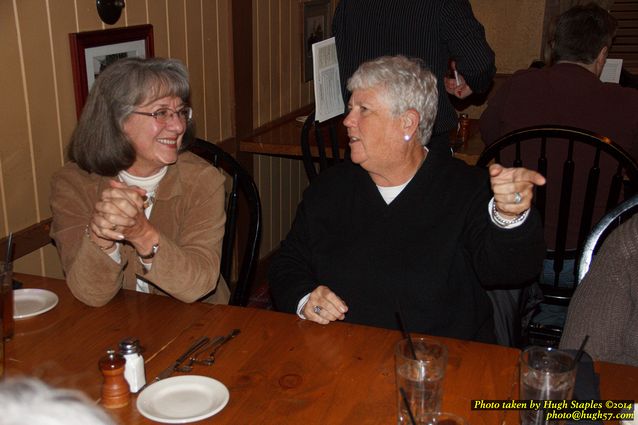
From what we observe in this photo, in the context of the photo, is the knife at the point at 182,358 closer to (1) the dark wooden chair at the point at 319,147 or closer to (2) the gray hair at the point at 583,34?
(1) the dark wooden chair at the point at 319,147

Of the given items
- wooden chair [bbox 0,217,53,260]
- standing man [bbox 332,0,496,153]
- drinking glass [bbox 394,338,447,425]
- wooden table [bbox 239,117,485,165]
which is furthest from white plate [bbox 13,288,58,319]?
wooden table [bbox 239,117,485,165]

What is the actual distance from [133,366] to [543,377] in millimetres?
805

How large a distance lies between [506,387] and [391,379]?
0.24m

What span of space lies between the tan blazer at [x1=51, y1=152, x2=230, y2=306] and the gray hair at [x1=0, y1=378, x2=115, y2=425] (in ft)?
3.99

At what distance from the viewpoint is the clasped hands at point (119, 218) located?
1857 millimetres

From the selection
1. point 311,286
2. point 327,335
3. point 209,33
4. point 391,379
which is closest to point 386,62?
point 311,286

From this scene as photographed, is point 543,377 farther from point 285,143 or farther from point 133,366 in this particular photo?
point 285,143

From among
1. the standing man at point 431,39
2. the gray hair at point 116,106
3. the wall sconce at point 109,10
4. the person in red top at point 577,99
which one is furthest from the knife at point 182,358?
the standing man at point 431,39

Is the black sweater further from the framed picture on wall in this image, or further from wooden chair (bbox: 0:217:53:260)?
the framed picture on wall

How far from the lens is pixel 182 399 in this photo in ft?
5.03

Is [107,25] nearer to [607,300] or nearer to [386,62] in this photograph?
[386,62]

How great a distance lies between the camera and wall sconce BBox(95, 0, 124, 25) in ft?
8.65

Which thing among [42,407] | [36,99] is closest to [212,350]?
[42,407]

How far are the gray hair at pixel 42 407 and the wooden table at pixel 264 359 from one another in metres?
0.75
